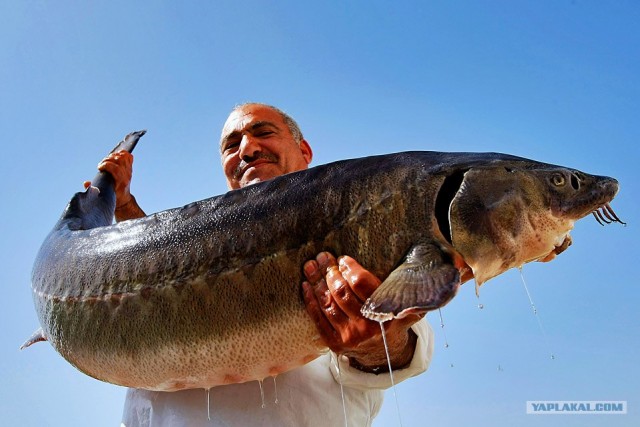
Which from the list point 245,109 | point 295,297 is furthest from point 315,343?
point 245,109

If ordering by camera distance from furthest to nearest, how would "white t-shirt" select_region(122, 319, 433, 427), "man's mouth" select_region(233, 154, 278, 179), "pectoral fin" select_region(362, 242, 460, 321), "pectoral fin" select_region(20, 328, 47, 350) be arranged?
"man's mouth" select_region(233, 154, 278, 179)
"pectoral fin" select_region(20, 328, 47, 350)
"white t-shirt" select_region(122, 319, 433, 427)
"pectoral fin" select_region(362, 242, 460, 321)

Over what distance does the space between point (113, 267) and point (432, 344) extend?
167 cm

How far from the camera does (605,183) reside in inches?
91.4

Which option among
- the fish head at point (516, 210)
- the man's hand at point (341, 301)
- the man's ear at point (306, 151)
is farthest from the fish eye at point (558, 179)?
the man's ear at point (306, 151)

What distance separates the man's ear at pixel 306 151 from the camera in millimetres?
4473

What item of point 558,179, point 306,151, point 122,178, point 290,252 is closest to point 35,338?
point 122,178

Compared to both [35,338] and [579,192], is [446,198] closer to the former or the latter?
[579,192]

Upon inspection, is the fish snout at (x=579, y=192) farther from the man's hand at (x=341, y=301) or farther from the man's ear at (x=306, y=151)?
the man's ear at (x=306, y=151)

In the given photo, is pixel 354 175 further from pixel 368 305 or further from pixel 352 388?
pixel 352 388

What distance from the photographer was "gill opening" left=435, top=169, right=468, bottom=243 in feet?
7.39

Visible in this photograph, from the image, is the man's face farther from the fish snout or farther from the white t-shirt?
the fish snout

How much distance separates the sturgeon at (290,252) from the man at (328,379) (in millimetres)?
97

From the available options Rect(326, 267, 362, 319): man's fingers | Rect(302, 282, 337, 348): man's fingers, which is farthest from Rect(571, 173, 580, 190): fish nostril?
Rect(302, 282, 337, 348): man's fingers

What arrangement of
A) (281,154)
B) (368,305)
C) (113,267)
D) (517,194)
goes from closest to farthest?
(368,305) < (517,194) < (113,267) < (281,154)
